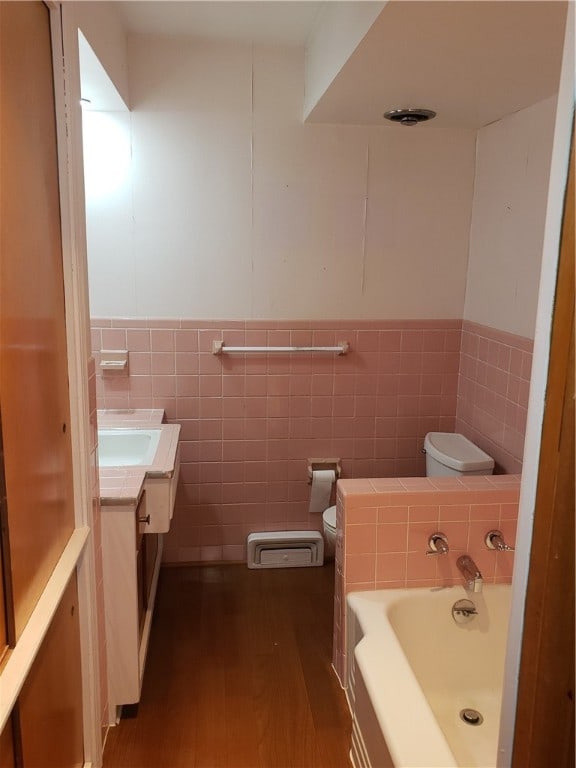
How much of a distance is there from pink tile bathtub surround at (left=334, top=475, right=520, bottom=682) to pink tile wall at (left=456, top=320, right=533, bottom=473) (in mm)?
442

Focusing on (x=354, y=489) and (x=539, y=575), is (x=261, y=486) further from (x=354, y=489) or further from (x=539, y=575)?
(x=539, y=575)

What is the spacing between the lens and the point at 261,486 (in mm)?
3201

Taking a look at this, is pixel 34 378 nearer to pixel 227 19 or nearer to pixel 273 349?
pixel 273 349

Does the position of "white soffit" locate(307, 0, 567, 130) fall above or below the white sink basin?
above

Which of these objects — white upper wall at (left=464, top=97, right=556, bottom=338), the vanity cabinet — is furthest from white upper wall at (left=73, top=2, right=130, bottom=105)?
white upper wall at (left=464, top=97, right=556, bottom=338)


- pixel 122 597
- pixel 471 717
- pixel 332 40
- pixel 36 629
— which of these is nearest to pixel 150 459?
pixel 122 597

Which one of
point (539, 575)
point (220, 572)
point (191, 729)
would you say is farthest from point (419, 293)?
point (539, 575)

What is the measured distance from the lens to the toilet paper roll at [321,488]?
310 cm

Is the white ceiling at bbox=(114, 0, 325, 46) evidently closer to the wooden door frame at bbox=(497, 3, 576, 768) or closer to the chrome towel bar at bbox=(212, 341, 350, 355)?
the chrome towel bar at bbox=(212, 341, 350, 355)

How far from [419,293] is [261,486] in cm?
125

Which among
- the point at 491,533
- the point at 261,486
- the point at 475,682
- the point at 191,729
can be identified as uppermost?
the point at 491,533

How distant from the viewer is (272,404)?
3117 millimetres

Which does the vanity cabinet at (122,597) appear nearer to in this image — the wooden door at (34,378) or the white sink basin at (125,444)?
the wooden door at (34,378)

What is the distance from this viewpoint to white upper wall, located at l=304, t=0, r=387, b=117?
69.8 inches
